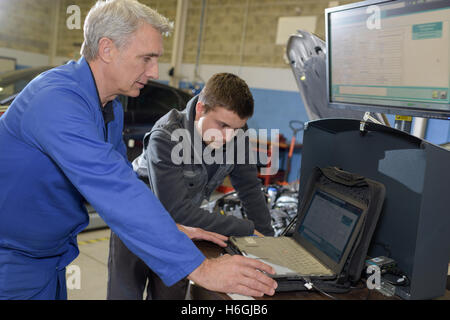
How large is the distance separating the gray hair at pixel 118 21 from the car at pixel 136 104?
2.40m

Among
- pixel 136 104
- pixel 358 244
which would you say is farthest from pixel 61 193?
pixel 136 104

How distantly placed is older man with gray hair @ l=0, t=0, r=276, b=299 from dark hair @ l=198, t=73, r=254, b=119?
34 cm

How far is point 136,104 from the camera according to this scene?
13.4ft

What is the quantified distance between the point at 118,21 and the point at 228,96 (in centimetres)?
51

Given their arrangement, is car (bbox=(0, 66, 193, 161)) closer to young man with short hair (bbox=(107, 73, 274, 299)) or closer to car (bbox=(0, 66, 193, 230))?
car (bbox=(0, 66, 193, 230))

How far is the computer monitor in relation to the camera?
108cm

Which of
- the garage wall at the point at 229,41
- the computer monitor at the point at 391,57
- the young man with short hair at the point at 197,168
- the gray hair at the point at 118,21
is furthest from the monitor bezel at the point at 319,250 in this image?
the garage wall at the point at 229,41

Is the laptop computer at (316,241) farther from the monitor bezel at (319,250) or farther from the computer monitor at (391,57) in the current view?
the computer monitor at (391,57)

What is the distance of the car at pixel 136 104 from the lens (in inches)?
129

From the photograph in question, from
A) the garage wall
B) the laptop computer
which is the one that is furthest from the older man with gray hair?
the garage wall

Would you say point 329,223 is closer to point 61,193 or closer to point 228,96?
point 228,96

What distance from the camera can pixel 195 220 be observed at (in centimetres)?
135
